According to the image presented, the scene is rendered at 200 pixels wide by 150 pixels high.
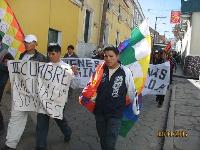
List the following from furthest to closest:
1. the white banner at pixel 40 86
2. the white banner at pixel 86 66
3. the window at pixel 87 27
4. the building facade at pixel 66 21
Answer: the window at pixel 87 27 < the building facade at pixel 66 21 < the white banner at pixel 86 66 < the white banner at pixel 40 86

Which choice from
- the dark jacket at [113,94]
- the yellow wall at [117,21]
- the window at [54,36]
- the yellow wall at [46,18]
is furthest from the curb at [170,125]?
the yellow wall at [117,21]

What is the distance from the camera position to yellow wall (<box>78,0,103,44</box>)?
64.1ft

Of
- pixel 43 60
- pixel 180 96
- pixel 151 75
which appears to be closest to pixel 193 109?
pixel 151 75

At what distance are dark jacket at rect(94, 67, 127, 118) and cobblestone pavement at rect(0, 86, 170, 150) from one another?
5.09ft

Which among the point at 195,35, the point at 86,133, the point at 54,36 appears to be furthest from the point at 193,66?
the point at 86,133

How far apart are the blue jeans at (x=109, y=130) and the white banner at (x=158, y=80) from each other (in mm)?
4735

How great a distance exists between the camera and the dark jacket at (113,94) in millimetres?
4969

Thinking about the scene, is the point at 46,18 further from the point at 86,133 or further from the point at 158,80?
the point at 86,133

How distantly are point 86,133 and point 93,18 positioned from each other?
1532cm

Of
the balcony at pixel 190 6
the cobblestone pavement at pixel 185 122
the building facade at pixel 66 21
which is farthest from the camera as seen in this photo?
the balcony at pixel 190 6

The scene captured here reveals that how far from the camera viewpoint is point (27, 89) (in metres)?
5.74

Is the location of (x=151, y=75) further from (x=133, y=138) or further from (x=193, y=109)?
(x=133, y=138)

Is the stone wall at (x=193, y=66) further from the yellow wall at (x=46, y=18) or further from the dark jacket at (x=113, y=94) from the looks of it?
the dark jacket at (x=113, y=94)

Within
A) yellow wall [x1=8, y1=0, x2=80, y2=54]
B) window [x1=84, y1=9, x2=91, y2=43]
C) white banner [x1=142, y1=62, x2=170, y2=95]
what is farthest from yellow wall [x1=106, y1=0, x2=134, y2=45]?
white banner [x1=142, y1=62, x2=170, y2=95]
